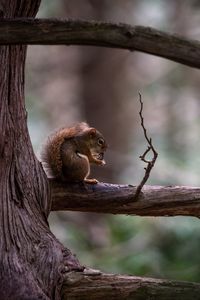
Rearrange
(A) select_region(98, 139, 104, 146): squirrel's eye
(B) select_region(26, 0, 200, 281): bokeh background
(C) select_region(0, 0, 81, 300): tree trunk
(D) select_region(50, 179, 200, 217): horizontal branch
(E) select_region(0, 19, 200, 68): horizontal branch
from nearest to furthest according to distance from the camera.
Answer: (E) select_region(0, 19, 200, 68): horizontal branch → (C) select_region(0, 0, 81, 300): tree trunk → (D) select_region(50, 179, 200, 217): horizontal branch → (A) select_region(98, 139, 104, 146): squirrel's eye → (B) select_region(26, 0, 200, 281): bokeh background

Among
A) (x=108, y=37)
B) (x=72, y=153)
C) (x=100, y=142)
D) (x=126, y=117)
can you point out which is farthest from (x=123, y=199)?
(x=126, y=117)

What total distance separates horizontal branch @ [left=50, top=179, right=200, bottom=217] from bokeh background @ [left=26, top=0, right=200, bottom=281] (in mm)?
2255

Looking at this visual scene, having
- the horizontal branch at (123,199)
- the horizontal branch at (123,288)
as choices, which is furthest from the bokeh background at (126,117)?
the horizontal branch at (123,288)

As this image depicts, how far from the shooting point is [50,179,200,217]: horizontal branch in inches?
96.0

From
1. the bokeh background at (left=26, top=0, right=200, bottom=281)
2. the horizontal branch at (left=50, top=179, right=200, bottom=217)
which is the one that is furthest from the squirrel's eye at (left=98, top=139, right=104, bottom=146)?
the bokeh background at (left=26, top=0, right=200, bottom=281)

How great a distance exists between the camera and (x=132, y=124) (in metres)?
9.31

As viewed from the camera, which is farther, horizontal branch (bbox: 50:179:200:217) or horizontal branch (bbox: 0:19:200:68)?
horizontal branch (bbox: 50:179:200:217)

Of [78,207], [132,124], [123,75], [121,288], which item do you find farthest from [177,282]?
[132,124]

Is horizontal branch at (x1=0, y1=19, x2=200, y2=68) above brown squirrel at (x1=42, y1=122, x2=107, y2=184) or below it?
above

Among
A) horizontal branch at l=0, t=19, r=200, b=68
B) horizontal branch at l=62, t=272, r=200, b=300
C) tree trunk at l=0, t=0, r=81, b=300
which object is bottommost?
horizontal branch at l=62, t=272, r=200, b=300

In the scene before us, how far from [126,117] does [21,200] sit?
6.65m

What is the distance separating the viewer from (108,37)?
5.80ft

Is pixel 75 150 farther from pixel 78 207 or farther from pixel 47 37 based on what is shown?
pixel 47 37

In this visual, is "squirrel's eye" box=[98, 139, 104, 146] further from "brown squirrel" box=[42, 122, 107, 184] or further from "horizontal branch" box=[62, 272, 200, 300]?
"horizontal branch" box=[62, 272, 200, 300]
